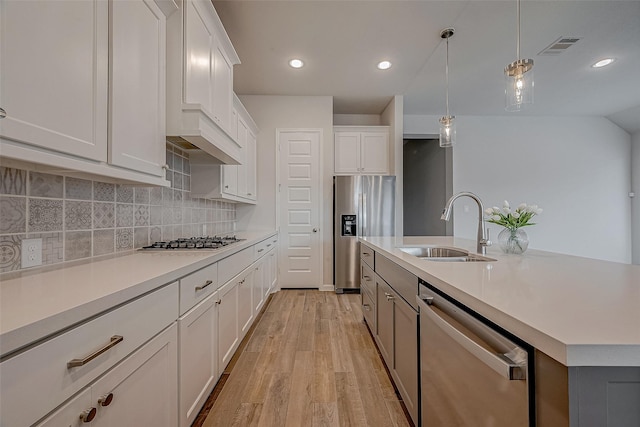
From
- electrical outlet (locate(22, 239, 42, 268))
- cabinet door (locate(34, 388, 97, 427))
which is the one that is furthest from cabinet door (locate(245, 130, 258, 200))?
cabinet door (locate(34, 388, 97, 427))

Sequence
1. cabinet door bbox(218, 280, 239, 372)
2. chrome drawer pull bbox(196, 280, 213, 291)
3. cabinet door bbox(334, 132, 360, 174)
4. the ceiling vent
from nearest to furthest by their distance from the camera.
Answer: chrome drawer pull bbox(196, 280, 213, 291)
cabinet door bbox(218, 280, 239, 372)
the ceiling vent
cabinet door bbox(334, 132, 360, 174)

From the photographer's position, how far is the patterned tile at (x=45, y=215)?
3.68 feet

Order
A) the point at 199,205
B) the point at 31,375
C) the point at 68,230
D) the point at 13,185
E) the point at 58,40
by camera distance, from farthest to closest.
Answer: the point at 199,205 < the point at 68,230 < the point at 13,185 < the point at 58,40 < the point at 31,375

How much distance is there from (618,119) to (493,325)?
23.1 ft

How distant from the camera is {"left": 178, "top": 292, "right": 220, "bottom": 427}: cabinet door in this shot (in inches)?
48.8

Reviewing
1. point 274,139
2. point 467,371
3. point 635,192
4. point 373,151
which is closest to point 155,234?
point 467,371

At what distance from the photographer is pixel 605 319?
1.91 feet

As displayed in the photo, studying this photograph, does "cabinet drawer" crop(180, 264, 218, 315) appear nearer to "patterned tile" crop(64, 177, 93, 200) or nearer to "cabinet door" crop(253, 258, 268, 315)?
"patterned tile" crop(64, 177, 93, 200)

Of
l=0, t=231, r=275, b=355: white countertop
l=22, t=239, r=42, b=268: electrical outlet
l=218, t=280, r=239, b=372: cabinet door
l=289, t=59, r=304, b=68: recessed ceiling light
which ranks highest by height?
l=289, t=59, r=304, b=68: recessed ceiling light

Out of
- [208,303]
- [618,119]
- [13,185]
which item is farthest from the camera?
[618,119]

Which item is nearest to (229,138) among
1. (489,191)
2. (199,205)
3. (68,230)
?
(199,205)

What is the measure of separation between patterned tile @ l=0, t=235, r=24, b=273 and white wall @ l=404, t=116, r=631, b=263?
17.6 feet

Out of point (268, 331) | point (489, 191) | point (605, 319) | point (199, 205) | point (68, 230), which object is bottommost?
point (268, 331)

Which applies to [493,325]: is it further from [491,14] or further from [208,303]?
[491,14]
